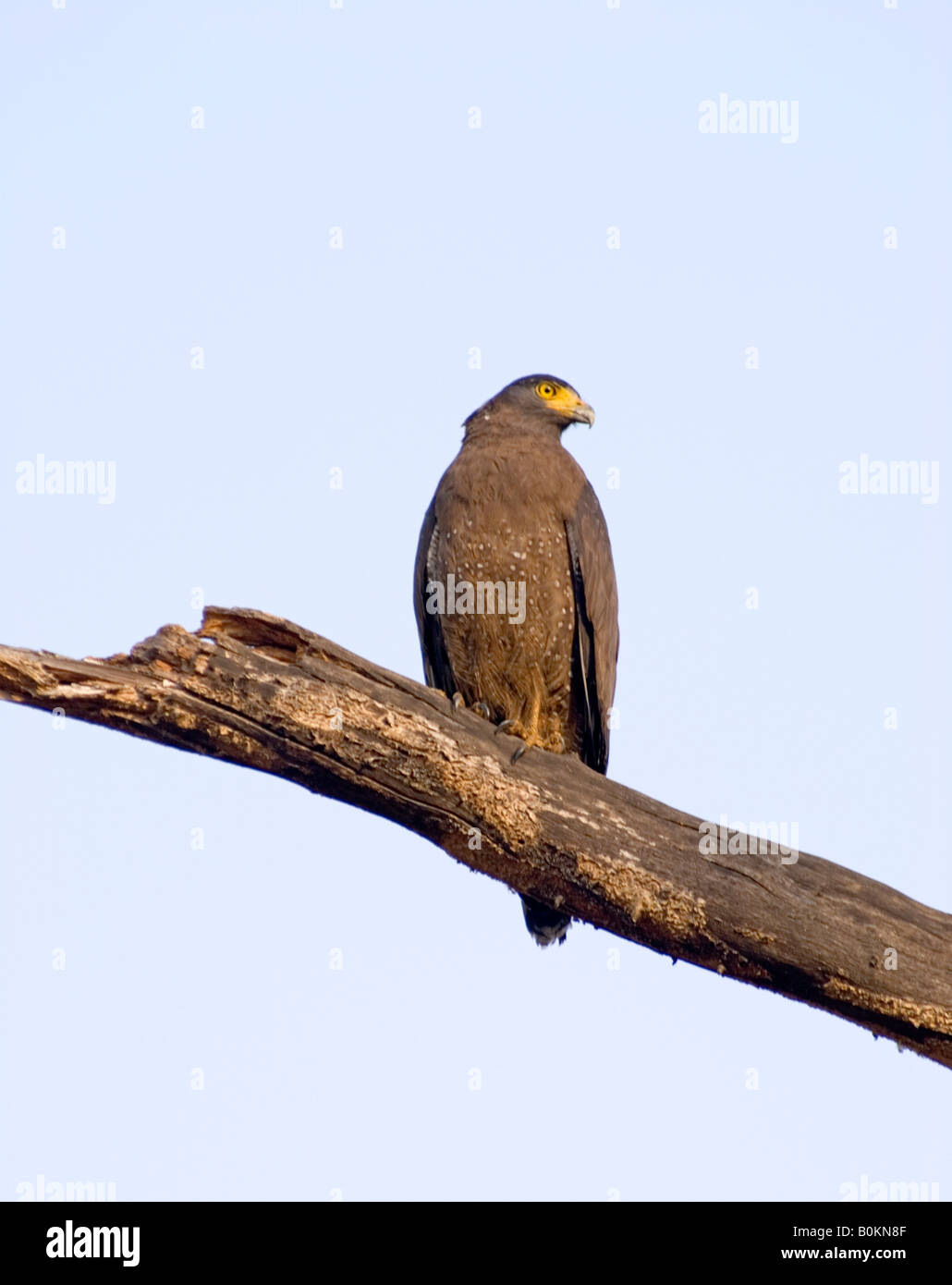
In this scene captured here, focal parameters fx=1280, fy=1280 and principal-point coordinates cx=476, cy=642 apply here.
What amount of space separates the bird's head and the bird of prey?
0.37 m

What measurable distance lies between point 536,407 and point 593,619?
62.1 inches

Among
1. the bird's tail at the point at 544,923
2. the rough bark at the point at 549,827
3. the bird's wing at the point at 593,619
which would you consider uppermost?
the bird's wing at the point at 593,619

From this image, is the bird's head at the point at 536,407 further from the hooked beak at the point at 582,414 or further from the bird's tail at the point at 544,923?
the bird's tail at the point at 544,923

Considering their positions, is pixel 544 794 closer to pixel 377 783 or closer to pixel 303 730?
pixel 377 783

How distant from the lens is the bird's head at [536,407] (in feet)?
26.3

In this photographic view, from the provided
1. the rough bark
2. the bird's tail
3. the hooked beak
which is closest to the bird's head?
the hooked beak

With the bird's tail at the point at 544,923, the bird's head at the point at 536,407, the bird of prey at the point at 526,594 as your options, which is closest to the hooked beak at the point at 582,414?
the bird's head at the point at 536,407

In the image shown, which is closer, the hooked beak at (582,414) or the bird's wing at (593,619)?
the bird's wing at (593,619)

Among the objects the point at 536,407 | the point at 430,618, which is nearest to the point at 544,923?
the point at 430,618

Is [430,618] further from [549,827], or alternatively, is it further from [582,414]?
[549,827]

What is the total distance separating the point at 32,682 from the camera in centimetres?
447

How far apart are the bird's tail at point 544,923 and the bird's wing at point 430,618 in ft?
4.71
